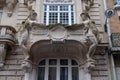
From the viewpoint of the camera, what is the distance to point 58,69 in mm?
12258

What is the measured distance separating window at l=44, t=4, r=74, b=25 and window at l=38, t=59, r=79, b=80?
277 centimetres

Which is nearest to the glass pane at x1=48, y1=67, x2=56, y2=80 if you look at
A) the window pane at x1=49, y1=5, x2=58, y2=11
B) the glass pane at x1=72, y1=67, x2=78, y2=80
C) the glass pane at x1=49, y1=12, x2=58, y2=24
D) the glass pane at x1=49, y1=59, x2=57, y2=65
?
the glass pane at x1=49, y1=59, x2=57, y2=65

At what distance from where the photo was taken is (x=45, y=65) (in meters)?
12.5

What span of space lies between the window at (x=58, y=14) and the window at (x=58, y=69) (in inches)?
109

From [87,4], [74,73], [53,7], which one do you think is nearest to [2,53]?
[74,73]

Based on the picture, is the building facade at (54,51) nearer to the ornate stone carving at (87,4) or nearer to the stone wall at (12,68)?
the stone wall at (12,68)

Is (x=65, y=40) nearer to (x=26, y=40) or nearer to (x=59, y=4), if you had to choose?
(x=26, y=40)

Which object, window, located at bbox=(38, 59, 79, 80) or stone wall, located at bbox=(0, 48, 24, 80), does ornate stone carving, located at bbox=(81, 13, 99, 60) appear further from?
stone wall, located at bbox=(0, 48, 24, 80)

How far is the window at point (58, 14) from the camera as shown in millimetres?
14070

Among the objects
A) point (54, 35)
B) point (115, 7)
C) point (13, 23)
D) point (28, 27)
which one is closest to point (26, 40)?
point (28, 27)

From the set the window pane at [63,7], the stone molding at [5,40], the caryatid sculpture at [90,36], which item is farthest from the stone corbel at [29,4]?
the caryatid sculpture at [90,36]

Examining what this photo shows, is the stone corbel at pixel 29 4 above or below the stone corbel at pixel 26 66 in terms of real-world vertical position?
above

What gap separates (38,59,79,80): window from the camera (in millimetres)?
12102

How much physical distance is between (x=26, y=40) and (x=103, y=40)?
4.78m
